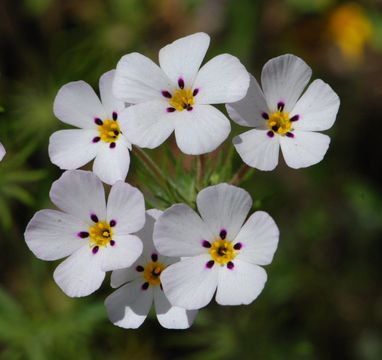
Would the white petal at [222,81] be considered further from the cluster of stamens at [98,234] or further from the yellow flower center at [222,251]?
the cluster of stamens at [98,234]

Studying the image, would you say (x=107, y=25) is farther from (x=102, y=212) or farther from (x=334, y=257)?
(x=102, y=212)

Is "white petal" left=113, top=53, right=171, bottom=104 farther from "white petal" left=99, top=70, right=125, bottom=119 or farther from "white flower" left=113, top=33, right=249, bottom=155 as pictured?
"white petal" left=99, top=70, right=125, bottom=119

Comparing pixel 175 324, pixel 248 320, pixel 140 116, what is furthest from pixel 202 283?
pixel 248 320

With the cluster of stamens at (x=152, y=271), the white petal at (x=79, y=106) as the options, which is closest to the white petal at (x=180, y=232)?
the cluster of stamens at (x=152, y=271)

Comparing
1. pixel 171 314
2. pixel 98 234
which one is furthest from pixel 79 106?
pixel 171 314

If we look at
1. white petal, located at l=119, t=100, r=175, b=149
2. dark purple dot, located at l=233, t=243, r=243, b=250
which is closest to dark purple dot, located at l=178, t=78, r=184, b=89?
white petal, located at l=119, t=100, r=175, b=149

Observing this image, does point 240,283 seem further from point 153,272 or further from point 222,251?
point 153,272

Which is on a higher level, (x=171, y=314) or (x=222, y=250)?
(x=222, y=250)
